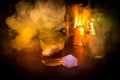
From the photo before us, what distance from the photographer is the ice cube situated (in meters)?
1.20

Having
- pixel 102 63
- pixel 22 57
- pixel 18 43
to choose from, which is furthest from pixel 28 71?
pixel 102 63

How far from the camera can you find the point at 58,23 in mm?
1362

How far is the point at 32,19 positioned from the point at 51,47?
0.25m

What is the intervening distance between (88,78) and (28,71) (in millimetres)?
293

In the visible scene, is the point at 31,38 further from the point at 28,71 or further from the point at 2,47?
the point at 28,71

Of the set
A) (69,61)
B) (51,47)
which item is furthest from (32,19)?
(69,61)

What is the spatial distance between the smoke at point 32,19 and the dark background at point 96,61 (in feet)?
0.24

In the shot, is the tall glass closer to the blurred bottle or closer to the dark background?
the dark background

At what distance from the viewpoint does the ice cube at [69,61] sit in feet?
3.93

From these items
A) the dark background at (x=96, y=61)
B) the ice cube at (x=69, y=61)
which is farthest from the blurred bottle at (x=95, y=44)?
the ice cube at (x=69, y=61)

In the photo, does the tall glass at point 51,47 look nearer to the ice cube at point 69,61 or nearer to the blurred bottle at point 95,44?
the ice cube at point 69,61

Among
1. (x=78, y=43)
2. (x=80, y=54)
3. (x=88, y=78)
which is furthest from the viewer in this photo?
(x=78, y=43)

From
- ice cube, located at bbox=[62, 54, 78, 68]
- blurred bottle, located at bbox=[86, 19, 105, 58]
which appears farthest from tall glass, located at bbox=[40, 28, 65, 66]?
blurred bottle, located at bbox=[86, 19, 105, 58]

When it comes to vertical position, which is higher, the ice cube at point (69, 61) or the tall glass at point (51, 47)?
the tall glass at point (51, 47)
